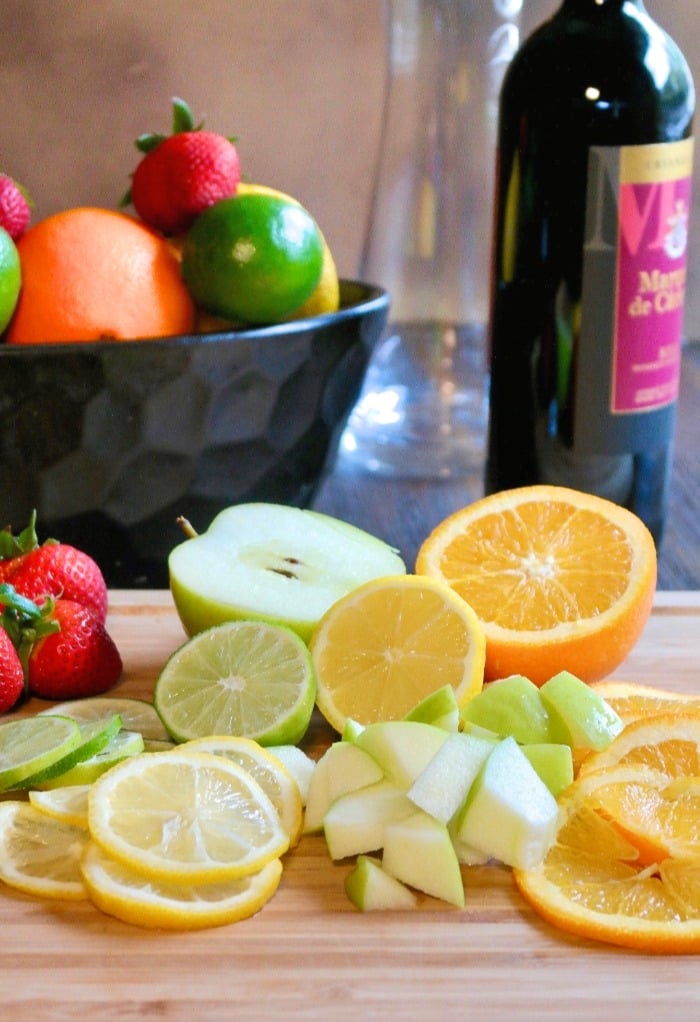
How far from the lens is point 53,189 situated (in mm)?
1674

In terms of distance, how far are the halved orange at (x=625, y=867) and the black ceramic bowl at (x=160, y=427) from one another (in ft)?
1.62

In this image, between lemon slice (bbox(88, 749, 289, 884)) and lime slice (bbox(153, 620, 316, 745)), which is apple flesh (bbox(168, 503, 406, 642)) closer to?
lime slice (bbox(153, 620, 316, 745))

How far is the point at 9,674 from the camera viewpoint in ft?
2.94

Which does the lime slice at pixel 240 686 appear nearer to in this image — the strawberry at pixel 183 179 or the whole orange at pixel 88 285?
the whole orange at pixel 88 285

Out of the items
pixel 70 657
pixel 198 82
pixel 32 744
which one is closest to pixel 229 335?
pixel 70 657

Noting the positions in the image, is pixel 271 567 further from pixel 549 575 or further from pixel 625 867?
pixel 625 867

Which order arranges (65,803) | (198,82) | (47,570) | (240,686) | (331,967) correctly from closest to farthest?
(331,967)
(65,803)
(240,686)
(47,570)
(198,82)

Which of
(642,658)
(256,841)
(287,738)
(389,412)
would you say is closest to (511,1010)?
(256,841)

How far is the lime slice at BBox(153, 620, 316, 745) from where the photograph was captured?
851 millimetres

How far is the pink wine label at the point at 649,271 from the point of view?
105 centimetres

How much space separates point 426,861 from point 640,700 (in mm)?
256

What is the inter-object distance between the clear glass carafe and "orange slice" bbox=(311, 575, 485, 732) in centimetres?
58

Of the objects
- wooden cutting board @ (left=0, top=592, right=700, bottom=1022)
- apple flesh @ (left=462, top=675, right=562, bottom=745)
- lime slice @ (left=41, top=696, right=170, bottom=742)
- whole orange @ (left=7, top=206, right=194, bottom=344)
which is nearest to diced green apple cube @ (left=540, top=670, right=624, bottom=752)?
apple flesh @ (left=462, top=675, right=562, bottom=745)

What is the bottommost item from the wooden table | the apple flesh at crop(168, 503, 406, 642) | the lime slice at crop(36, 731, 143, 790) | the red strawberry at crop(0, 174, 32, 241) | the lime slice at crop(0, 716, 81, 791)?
the wooden table
